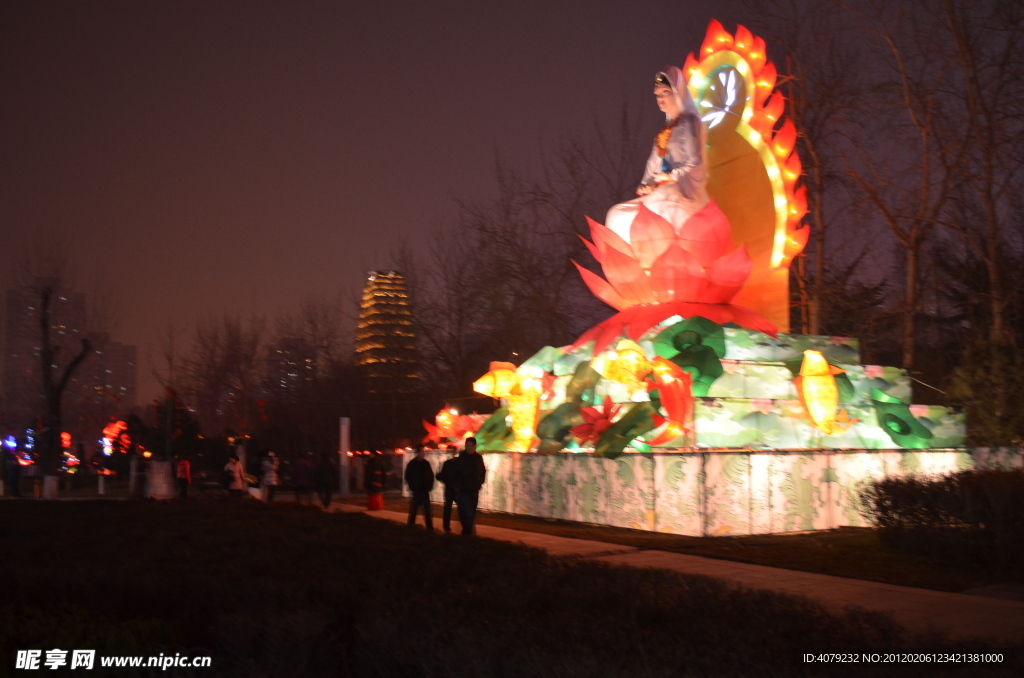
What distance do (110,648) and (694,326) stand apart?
12.1m


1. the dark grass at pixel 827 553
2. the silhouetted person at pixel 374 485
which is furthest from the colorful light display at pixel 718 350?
the silhouetted person at pixel 374 485

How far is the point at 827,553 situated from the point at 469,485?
4.75 m

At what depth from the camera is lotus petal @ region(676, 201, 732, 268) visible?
16.2m

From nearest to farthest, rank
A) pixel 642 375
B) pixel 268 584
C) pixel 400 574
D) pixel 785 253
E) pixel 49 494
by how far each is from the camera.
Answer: pixel 268 584 → pixel 400 574 → pixel 642 375 → pixel 785 253 → pixel 49 494

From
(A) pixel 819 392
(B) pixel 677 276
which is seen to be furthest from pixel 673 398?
(A) pixel 819 392

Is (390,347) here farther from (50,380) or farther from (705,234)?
(705,234)

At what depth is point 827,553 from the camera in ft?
37.9

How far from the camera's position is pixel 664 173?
18188 mm

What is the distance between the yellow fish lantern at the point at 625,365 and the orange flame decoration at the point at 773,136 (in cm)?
468

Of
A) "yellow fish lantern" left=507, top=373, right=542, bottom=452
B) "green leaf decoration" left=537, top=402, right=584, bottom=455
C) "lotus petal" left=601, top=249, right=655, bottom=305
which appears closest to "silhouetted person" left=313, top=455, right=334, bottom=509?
"yellow fish lantern" left=507, top=373, right=542, bottom=452

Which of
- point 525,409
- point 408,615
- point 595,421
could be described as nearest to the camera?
point 408,615

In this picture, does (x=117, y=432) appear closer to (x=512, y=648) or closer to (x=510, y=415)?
(x=510, y=415)

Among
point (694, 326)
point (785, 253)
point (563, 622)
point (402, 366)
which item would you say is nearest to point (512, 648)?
point (563, 622)

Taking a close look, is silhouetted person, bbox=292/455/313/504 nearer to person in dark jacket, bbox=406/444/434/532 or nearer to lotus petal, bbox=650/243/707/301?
person in dark jacket, bbox=406/444/434/532
